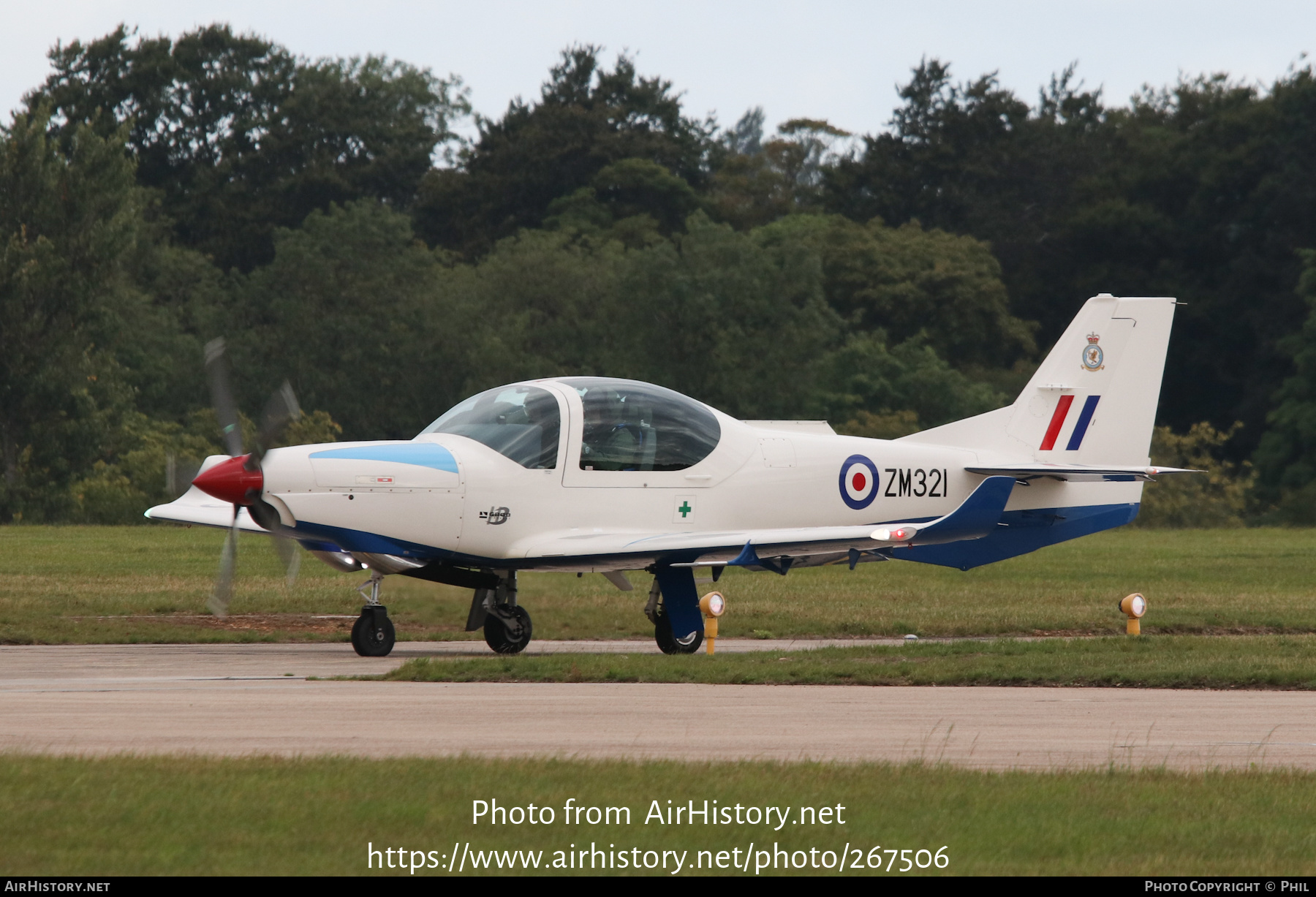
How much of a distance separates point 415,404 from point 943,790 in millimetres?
54355

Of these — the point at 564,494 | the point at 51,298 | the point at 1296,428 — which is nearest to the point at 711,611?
the point at 564,494

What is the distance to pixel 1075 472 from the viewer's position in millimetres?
18453

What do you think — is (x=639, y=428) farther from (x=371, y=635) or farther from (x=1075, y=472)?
(x=1075, y=472)

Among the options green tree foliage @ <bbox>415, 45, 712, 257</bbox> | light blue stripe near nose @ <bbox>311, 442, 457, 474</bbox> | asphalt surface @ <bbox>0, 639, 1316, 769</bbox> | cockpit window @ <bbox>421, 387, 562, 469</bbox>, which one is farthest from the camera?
green tree foliage @ <bbox>415, 45, 712, 257</bbox>

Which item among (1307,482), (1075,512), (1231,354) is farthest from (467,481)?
(1231,354)

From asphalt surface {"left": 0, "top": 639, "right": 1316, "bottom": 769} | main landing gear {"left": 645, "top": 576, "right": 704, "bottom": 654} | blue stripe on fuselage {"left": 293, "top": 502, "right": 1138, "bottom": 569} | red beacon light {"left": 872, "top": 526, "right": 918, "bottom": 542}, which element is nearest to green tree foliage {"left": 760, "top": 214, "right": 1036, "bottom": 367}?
blue stripe on fuselage {"left": 293, "top": 502, "right": 1138, "bottom": 569}

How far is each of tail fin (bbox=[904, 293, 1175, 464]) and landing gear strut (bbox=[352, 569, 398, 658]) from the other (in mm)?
7031

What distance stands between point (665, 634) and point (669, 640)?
0.07 meters

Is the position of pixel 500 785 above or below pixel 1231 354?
below

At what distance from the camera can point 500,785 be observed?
820 cm

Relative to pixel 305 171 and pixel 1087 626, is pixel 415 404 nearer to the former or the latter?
pixel 305 171

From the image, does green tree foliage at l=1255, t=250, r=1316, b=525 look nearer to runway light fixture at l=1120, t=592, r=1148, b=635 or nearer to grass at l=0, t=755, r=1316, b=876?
runway light fixture at l=1120, t=592, r=1148, b=635

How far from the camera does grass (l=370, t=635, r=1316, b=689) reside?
14031mm

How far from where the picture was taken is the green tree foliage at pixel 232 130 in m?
71.8
